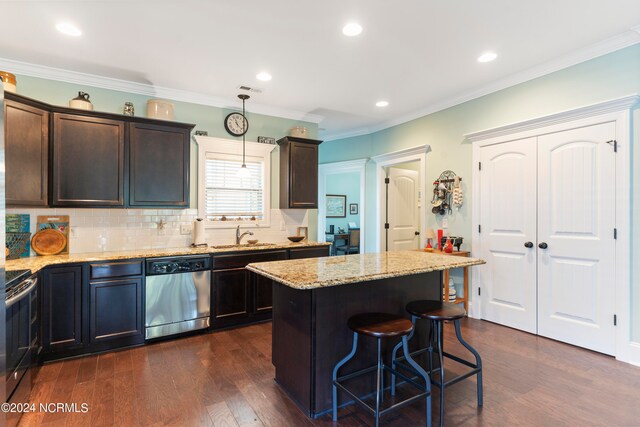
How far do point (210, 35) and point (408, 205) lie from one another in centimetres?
422

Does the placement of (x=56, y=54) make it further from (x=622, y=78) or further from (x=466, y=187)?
(x=622, y=78)

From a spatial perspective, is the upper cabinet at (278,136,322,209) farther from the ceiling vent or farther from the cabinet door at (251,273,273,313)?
the cabinet door at (251,273,273,313)

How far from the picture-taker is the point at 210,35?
112 inches

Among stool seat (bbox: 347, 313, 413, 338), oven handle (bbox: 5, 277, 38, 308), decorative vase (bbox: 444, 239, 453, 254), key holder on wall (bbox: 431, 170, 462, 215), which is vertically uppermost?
key holder on wall (bbox: 431, 170, 462, 215)

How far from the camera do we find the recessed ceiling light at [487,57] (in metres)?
3.17

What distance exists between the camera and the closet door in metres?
3.03

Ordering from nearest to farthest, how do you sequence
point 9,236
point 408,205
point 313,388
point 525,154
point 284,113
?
point 313,388 < point 9,236 < point 525,154 < point 284,113 < point 408,205

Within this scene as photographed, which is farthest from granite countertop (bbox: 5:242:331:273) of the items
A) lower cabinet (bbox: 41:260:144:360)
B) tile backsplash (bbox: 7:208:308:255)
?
tile backsplash (bbox: 7:208:308:255)

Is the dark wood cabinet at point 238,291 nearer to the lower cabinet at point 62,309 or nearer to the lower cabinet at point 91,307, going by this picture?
the lower cabinet at point 91,307

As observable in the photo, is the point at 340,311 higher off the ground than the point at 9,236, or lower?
lower

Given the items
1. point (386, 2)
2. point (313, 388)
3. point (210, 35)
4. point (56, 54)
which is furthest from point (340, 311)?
point (56, 54)

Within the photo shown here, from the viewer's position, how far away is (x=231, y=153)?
14.5 ft

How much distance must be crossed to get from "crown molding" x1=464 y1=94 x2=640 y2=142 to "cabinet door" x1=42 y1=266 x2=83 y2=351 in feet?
15.0

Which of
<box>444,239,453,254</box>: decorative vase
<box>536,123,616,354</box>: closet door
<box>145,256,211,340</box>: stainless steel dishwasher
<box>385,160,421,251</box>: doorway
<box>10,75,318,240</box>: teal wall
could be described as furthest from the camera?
<box>385,160,421,251</box>: doorway
